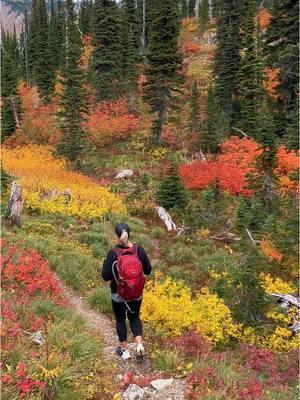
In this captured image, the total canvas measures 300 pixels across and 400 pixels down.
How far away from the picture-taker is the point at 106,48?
3906 cm

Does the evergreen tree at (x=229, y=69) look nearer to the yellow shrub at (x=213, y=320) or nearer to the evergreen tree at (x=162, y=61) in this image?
the evergreen tree at (x=162, y=61)

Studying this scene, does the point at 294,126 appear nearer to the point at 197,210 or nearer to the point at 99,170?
the point at 197,210

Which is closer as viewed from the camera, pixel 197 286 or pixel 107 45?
pixel 197 286

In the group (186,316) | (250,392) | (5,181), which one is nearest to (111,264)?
(250,392)

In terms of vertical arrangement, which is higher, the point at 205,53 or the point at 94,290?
the point at 205,53

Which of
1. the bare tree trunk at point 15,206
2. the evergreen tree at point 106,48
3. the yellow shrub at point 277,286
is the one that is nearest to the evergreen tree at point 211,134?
the evergreen tree at point 106,48

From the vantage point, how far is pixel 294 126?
26609 millimetres

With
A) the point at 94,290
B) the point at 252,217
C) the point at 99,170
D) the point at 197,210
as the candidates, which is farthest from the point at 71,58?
the point at 94,290

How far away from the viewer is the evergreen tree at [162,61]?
108ft

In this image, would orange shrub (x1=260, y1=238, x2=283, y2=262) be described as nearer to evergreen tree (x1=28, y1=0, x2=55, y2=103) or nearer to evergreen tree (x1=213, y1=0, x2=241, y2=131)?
evergreen tree (x1=213, y1=0, x2=241, y2=131)

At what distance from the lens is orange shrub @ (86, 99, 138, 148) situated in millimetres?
35062

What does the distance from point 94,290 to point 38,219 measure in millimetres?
6168

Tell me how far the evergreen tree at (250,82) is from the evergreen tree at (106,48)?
38.2 feet

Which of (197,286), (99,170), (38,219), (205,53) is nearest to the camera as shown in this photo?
(197,286)
